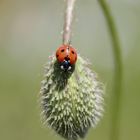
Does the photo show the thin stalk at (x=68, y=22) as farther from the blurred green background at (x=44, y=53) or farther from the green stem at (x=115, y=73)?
the blurred green background at (x=44, y=53)

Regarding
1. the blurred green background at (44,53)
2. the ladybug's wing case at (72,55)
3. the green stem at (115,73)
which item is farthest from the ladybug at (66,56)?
the blurred green background at (44,53)

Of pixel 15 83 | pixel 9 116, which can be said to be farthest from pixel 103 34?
pixel 9 116

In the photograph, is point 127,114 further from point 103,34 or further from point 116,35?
point 116,35

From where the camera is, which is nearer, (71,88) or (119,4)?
(71,88)

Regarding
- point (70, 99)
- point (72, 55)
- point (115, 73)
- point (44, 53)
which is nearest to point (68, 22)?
point (72, 55)

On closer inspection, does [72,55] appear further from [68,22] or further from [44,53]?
[44,53]

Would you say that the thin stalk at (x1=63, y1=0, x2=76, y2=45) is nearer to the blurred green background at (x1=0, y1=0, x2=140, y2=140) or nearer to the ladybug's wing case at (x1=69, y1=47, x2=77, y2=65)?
the ladybug's wing case at (x1=69, y1=47, x2=77, y2=65)

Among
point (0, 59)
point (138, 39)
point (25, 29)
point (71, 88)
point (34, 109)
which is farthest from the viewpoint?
point (25, 29)

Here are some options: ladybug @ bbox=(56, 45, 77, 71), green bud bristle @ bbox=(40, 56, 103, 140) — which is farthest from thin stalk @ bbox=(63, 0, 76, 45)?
green bud bristle @ bbox=(40, 56, 103, 140)
